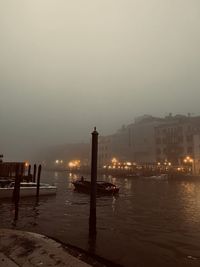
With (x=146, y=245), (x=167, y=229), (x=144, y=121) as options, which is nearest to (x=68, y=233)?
(x=146, y=245)

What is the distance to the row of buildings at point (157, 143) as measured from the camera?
298 ft

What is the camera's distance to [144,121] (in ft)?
403

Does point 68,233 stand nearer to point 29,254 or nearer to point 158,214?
point 29,254

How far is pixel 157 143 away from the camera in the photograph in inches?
4077

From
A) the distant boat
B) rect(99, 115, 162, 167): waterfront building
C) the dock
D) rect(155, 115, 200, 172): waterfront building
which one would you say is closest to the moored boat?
the distant boat

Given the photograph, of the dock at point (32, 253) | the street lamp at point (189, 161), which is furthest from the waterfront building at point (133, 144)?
the dock at point (32, 253)

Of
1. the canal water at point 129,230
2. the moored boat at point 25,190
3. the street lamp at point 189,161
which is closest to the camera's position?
the canal water at point 129,230

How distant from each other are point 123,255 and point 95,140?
237 inches

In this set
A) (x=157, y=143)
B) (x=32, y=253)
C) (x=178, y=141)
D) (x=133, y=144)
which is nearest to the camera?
(x=32, y=253)

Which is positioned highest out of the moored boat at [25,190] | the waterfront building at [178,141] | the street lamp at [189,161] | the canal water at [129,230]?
the waterfront building at [178,141]

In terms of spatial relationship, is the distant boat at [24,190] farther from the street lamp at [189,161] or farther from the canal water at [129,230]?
the street lamp at [189,161]

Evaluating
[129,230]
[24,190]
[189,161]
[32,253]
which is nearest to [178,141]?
[189,161]

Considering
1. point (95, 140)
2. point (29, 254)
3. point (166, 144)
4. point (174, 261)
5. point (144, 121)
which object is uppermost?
point (144, 121)

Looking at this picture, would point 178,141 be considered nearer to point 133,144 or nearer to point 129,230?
point 133,144
